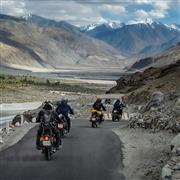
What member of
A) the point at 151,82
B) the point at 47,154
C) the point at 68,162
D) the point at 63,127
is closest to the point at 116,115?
the point at 63,127

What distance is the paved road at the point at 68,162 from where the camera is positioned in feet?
43.4

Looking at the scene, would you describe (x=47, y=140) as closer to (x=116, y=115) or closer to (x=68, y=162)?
(x=68, y=162)

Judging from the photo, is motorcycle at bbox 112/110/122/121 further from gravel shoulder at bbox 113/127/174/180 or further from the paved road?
the paved road

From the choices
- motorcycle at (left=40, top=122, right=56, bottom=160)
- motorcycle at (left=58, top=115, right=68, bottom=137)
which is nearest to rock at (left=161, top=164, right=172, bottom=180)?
motorcycle at (left=40, top=122, right=56, bottom=160)

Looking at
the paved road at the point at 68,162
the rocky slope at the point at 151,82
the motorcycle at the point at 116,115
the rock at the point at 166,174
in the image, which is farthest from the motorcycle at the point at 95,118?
the rocky slope at the point at 151,82

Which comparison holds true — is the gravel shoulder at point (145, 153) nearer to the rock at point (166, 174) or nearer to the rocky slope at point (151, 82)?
the rock at point (166, 174)

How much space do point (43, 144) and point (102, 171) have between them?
7.67ft

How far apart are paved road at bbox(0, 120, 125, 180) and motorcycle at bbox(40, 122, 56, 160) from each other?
0.75 feet

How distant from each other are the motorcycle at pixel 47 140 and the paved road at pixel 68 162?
229 millimetres

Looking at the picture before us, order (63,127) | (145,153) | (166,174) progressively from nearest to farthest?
(166,174), (145,153), (63,127)

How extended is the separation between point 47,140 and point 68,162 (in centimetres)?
88

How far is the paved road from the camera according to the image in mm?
13227

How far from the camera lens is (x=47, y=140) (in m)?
15.5

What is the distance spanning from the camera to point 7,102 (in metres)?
84.8
